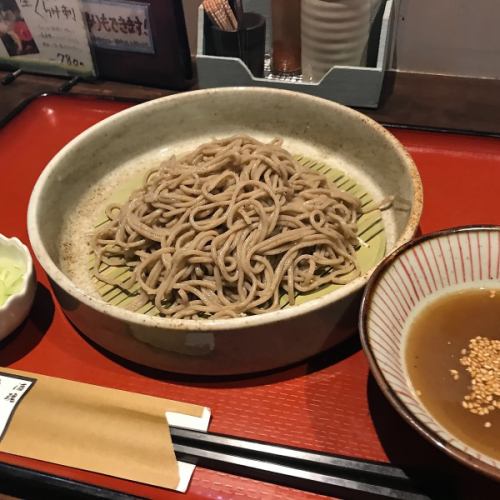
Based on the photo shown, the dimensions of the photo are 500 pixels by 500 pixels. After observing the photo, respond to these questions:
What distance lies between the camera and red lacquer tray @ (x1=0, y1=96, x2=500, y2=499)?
1.24 m

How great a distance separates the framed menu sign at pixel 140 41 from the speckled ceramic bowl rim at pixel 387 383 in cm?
162

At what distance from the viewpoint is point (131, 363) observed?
1.52 m

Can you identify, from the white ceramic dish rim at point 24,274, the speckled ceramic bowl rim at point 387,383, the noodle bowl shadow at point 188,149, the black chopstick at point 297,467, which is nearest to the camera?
the speckled ceramic bowl rim at point 387,383

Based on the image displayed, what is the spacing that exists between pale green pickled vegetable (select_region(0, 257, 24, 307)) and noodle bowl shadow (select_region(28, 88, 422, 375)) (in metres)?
0.11

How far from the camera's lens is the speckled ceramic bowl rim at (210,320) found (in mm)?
1255

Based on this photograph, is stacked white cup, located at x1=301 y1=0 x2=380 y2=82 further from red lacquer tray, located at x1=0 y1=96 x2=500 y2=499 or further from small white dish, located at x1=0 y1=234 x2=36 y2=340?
small white dish, located at x1=0 y1=234 x2=36 y2=340

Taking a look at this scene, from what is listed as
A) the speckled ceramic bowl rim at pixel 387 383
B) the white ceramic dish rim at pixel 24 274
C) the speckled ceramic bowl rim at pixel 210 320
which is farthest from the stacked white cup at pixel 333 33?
the white ceramic dish rim at pixel 24 274

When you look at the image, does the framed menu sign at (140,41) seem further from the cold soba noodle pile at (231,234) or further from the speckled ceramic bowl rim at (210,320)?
the cold soba noodle pile at (231,234)

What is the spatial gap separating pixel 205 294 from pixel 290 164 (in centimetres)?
62

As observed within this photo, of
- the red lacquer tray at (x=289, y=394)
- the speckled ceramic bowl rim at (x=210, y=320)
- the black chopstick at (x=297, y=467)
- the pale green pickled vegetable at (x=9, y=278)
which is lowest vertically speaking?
the red lacquer tray at (x=289, y=394)

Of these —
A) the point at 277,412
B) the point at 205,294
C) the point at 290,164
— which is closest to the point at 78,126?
the point at 290,164

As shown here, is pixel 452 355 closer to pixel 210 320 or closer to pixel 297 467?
pixel 297 467

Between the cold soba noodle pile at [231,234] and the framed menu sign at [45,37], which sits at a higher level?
the framed menu sign at [45,37]

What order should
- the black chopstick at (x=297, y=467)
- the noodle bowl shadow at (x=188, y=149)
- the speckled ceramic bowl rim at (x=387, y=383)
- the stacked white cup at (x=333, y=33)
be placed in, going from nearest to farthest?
the speckled ceramic bowl rim at (x=387, y=383), the black chopstick at (x=297, y=467), the noodle bowl shadow at (x=188, y=149), the stacked white cup at (x=333, y=33)
